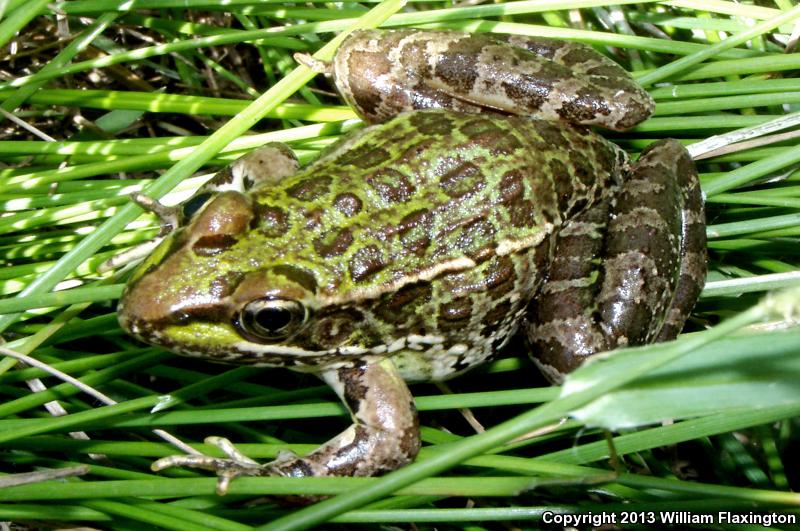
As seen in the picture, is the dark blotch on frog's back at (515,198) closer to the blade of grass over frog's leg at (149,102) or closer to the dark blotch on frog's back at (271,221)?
the dark blotch on frog's back at (271,221)

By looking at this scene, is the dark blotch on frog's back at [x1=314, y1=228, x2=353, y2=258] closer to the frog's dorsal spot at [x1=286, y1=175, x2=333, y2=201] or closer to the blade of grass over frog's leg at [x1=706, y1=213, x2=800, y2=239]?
the frog's dorsal spot at [x1=286, y1=175, x2=333, y2=201]

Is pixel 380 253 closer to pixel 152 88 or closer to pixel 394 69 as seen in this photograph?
pixel 394 69

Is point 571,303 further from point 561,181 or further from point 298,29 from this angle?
point 298,29

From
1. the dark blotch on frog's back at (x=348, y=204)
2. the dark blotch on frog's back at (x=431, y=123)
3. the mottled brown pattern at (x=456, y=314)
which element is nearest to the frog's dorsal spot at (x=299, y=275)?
the dark blotch on frog's back at (x=348, y=204)

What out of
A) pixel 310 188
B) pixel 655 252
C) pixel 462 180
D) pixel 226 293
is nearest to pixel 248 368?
pixel 226 293

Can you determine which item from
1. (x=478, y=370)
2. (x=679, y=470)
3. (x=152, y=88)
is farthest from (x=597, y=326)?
(x=152, y=88)

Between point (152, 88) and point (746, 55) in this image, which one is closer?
point (746, 55)

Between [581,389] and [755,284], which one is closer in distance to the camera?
[581,389]

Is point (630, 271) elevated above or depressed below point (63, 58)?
below
